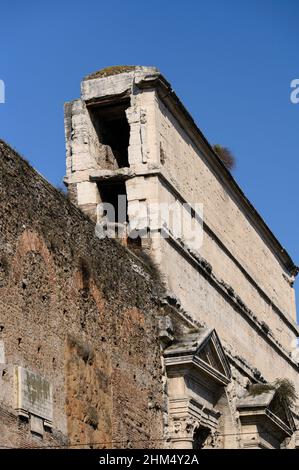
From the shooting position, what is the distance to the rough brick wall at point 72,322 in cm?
1293

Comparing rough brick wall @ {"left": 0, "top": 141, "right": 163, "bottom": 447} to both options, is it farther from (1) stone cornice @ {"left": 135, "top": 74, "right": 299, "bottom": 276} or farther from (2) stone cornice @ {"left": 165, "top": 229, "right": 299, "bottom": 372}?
(1) stone cornice @ {"left": 135, "top": 74, "right": 299, "bottom": 276}

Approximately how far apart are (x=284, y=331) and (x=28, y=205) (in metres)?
12.6

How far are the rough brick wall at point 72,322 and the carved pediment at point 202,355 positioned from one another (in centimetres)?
33

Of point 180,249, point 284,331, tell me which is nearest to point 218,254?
point 180,249

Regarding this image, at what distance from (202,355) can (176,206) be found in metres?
2.58

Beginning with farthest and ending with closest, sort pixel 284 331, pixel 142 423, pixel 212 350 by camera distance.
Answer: pixel 284 331 → pixel 212 350 → pixel 142 423

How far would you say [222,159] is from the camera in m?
23.2

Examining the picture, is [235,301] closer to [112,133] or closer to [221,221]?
[221,221]

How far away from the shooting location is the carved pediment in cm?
1700

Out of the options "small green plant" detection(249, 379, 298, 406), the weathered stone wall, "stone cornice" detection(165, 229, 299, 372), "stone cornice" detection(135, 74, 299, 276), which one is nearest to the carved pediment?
"stone cornice" detection(165, 229, 299, 372)

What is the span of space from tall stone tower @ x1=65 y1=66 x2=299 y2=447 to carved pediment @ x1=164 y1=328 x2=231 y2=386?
0.02m
